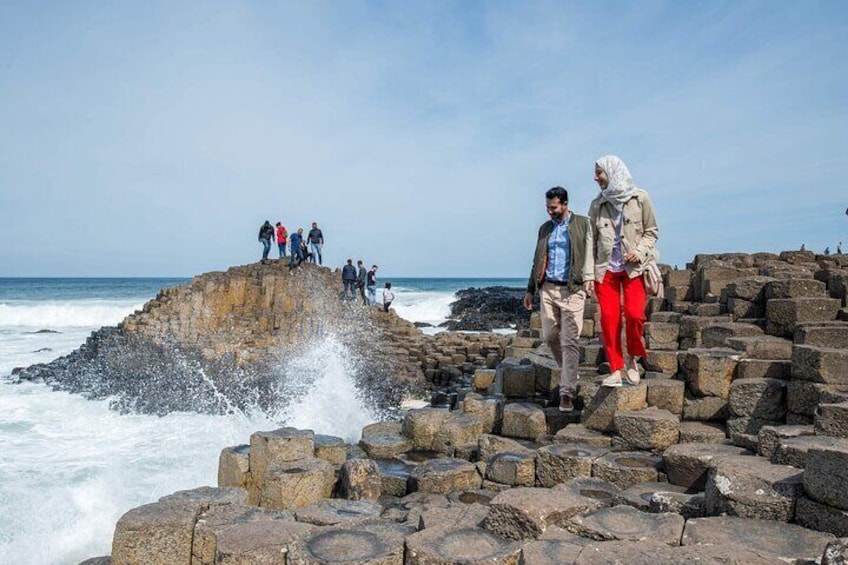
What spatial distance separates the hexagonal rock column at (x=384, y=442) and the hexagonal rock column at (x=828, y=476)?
17.3ft

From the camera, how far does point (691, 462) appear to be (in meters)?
5.14

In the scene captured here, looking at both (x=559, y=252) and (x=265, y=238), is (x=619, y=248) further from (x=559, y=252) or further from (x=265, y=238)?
(x=265, y=238)

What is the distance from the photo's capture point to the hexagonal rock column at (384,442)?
7.96m

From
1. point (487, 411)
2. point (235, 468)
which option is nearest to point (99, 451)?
point (235, 468)

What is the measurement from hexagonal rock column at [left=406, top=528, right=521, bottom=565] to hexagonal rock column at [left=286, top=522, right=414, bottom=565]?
15 centimetres

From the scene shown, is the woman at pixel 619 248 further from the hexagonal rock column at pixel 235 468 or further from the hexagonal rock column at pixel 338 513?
the hexagonal rock column at pixel 235 468

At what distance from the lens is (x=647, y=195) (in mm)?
6453

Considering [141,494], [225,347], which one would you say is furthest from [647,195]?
[225,347]

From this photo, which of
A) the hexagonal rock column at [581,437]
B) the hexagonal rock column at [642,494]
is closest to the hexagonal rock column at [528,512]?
the hexagonal rock column at [642,494]

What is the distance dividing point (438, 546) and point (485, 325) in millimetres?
31884

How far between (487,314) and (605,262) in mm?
32853

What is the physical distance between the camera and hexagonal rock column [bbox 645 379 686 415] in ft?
22.3

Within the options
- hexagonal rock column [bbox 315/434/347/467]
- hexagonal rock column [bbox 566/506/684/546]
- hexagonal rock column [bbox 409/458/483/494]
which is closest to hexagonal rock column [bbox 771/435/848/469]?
hexagonal rock column [bbox 566/506/684/546]

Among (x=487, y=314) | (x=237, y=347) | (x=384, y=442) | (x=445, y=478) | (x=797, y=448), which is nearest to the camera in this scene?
(x=797, y=448)
